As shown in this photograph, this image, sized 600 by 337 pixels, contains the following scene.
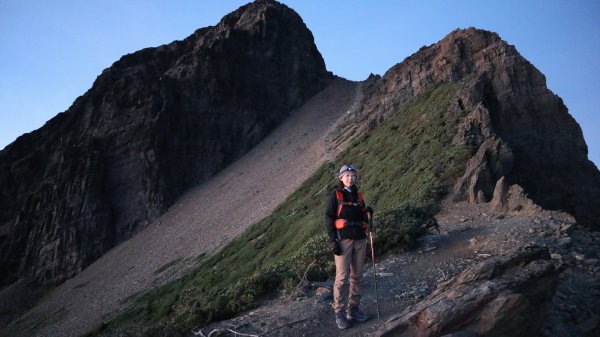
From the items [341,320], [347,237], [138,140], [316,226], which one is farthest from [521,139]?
[138,140]

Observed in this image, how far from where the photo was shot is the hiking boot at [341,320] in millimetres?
7531

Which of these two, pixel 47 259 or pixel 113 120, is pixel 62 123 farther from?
pixel 47 259

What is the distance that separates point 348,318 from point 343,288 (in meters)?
0.55

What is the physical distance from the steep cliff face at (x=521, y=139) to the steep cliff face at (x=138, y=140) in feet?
122

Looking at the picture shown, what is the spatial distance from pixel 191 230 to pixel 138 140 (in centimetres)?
1987

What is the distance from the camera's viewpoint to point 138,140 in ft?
177

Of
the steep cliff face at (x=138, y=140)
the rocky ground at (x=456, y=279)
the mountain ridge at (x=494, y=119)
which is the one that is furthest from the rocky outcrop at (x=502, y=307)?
the steep cliff face at (x=138, y=140)

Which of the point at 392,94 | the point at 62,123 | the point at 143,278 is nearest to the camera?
the point at 143,278

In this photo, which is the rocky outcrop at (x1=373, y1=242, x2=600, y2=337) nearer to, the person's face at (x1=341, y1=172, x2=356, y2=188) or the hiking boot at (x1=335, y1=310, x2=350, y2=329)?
the hiking boot at (x1=335, y1=310, x2=350, y2=329)

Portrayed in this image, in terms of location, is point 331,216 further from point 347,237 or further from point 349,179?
point 349,179

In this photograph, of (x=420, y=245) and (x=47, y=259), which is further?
(x=47, y=259)

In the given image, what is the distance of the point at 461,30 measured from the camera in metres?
32.5

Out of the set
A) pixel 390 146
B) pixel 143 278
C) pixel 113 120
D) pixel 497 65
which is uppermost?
pixel 113 120

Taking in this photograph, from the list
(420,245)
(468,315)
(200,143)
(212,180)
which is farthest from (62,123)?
(468,315)
